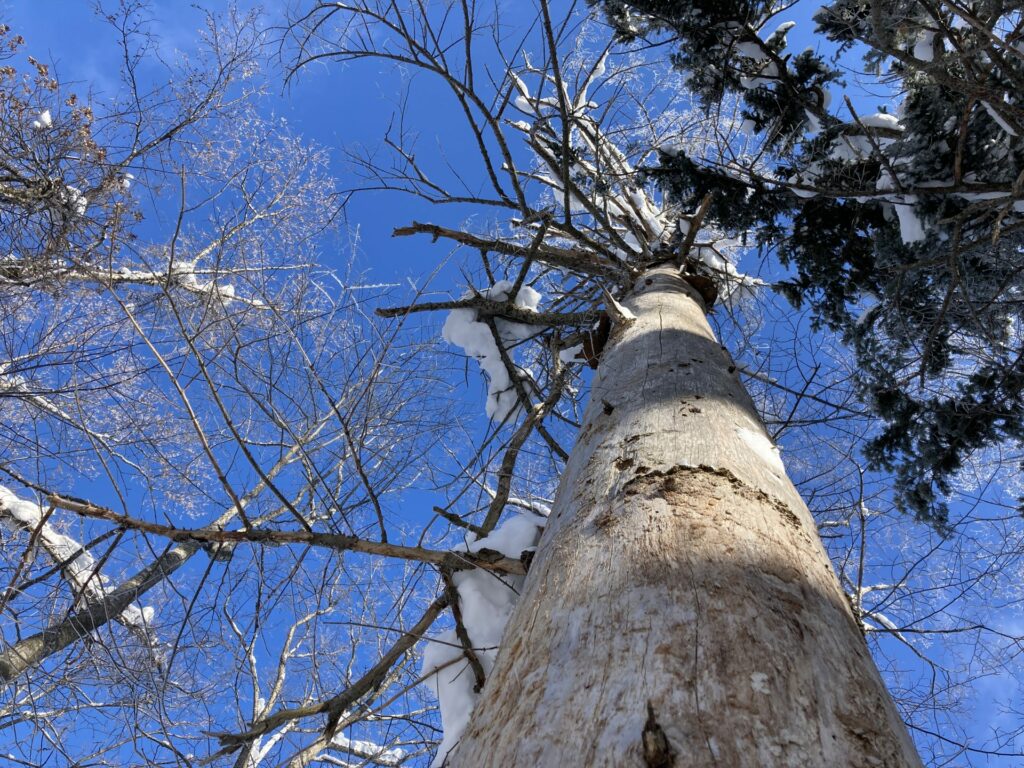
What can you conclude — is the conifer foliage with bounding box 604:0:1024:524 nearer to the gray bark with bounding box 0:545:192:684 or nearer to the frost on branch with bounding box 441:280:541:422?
the frost on branch with bounding box 441:280:541:422

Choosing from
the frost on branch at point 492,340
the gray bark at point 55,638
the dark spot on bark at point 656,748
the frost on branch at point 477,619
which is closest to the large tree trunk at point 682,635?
the dark spot on bark at point 656,748

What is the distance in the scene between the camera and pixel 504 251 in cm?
402

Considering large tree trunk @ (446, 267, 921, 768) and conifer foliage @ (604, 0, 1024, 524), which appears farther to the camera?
conifer foliage @ (604, 0, 1024, 524)

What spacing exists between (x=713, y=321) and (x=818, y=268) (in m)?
0.86

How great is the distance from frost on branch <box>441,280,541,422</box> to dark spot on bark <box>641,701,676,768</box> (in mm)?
3107

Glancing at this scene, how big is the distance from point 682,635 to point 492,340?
310 cm

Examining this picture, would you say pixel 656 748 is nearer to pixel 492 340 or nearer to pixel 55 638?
pixel 492 340

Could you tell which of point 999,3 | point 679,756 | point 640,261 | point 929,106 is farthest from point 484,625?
point 929,106

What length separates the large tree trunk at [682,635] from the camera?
2.04 feet

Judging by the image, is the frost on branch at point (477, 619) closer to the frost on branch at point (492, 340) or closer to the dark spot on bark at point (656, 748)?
the dark spot on bark at point (656, 748)

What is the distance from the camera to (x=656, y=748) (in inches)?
23.0

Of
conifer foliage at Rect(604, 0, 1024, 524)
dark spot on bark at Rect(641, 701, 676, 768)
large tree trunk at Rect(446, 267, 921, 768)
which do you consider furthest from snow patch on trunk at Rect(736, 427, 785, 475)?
conifer foliage at Rect(604, 0, 1024, 524)

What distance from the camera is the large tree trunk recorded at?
62 centimetres

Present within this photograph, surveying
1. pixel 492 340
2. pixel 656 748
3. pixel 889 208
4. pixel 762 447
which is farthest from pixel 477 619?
pixel 889 208
